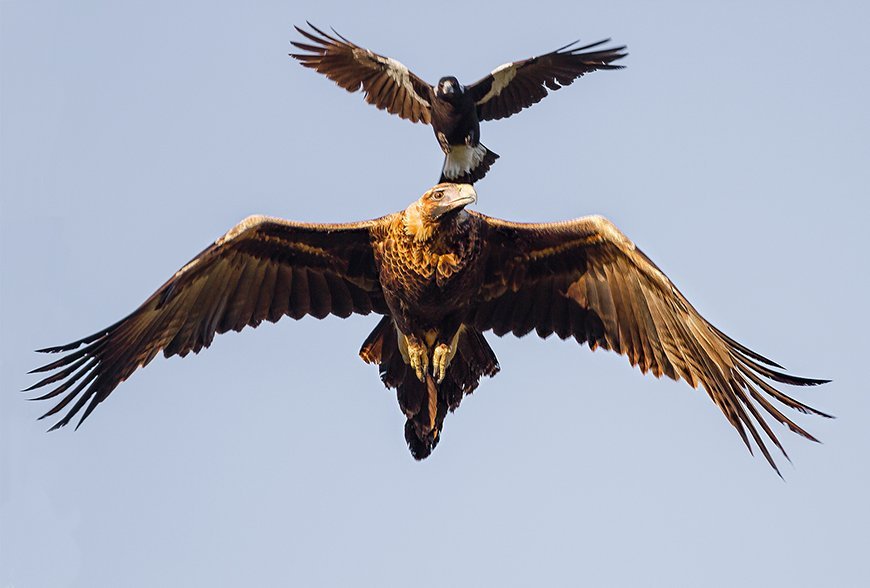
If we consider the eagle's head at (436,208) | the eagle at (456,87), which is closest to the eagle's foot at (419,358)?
the eagle's head at (436,208)

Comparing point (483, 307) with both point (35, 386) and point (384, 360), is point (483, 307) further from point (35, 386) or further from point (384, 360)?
point (35, 386)

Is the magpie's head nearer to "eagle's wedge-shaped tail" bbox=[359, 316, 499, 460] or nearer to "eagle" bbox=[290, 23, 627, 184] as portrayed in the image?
"eagle" bbox=[290, 23, 627, 184]

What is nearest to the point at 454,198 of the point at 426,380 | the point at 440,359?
the point at 440,359

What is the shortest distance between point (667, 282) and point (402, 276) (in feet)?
6.12

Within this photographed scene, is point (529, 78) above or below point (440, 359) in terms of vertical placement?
above

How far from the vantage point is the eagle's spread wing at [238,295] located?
9781 mm

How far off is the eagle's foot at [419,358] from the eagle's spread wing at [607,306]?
591 millimetres

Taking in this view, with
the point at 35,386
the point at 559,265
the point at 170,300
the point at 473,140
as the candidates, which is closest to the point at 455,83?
the point at 473,140

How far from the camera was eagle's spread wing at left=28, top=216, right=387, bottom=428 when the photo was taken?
9.78m

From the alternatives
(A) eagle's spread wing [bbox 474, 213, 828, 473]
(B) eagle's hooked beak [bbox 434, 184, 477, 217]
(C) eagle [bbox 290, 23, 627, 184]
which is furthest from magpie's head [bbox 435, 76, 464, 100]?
(B) eagle's hooked beak [bbox 434, 184, 477, 217]

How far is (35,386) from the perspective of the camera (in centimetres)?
932

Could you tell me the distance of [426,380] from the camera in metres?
10.3

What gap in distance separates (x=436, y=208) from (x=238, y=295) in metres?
1.78

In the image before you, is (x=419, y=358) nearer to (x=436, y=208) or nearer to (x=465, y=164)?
(x=436, y=208)
